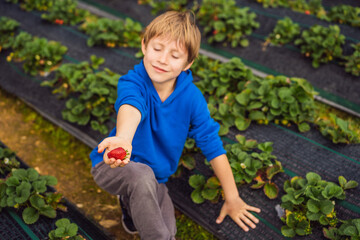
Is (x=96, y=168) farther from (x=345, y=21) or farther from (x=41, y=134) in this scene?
(x=345, y=21)

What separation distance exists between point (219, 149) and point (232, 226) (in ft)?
→ 1.93

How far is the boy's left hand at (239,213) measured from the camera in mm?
2037

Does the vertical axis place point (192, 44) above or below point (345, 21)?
below

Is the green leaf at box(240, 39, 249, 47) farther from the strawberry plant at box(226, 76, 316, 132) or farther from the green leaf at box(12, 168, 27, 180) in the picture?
the green leaf at box(12, 168, 27, 180)

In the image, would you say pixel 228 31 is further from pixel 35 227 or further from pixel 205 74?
pixel 35 227

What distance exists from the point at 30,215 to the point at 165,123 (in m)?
1.05

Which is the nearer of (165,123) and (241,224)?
(165,123)

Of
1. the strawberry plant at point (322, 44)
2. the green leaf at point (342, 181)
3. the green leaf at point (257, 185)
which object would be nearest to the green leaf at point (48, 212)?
the green leaf at point (257, 185)

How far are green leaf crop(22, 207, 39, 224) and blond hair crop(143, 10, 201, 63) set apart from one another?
1288mm

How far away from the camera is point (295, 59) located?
3566 mm

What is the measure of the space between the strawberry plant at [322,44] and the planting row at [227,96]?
2.54ft

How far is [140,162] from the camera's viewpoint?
6.11 feet

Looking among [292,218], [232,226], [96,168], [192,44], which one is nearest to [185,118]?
[192,44]

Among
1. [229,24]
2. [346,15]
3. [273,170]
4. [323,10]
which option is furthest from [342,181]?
[323,10]
